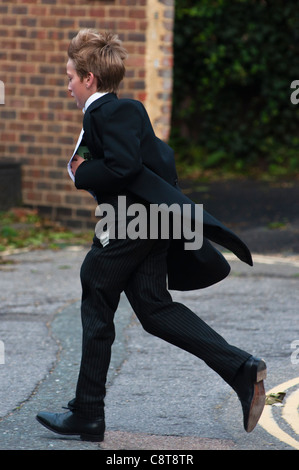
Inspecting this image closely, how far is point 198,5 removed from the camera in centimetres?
1361

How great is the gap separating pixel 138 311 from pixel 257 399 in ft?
2.07

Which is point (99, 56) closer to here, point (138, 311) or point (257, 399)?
point (138, 311)

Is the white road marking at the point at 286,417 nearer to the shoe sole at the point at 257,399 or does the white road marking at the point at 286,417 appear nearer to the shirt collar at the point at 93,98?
the shoe sole at the point at 257,399

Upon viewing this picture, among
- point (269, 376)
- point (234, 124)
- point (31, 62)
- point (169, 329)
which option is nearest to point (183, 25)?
point (234, 124)

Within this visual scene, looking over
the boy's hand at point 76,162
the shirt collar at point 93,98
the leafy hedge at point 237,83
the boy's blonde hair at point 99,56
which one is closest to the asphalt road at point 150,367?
the boy's hand at point 76,162

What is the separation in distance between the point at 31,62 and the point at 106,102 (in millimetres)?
6427

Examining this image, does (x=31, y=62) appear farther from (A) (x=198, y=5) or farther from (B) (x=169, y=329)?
(B) (x=169, y=329)

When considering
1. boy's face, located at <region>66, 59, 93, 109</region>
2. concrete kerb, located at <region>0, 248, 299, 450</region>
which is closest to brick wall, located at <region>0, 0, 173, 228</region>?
concrete kerb, located at <region>0, 248, 299, 450</region>

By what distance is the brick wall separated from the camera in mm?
9398

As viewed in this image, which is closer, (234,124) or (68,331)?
(68,331)

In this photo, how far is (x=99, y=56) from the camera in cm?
386

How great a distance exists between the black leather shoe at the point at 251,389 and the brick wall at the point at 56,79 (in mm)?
5826

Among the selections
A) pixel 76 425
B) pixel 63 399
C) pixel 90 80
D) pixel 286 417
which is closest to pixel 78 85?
pixel 90 80
